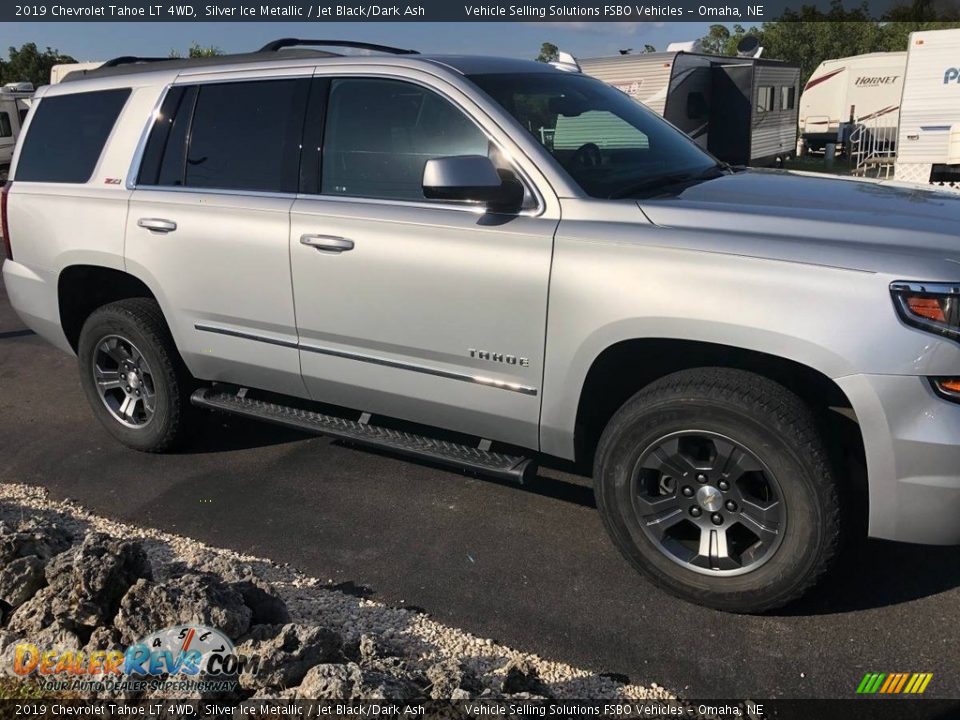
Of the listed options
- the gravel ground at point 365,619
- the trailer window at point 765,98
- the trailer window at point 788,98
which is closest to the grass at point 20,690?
the gravel ground at point 365,619

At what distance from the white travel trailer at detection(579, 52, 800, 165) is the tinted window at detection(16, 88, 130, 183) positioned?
1056 centimetres

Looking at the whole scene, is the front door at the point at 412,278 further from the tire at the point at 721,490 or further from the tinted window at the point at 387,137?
the tire at the point at 721,490

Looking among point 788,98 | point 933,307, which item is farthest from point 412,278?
point 788,98

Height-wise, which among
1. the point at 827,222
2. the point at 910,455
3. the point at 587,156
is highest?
the point at 587,156

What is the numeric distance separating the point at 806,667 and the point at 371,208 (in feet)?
8.12

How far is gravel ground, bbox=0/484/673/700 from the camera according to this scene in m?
2.78

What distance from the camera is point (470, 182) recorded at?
10.7 ft

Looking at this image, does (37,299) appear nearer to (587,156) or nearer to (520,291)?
(520,291)

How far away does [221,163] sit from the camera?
431 centimetres

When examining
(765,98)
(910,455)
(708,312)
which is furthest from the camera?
(765,98)

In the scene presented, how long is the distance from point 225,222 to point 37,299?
1.64 metres

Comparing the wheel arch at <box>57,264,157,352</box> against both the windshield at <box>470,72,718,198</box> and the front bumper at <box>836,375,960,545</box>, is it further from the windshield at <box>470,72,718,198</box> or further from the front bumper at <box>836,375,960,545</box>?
the front bumper at <box>836,375,960,545</box>

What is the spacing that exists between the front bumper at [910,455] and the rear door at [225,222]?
252 centimetres

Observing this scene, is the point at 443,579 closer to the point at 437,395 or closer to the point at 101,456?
the point at 437,395
